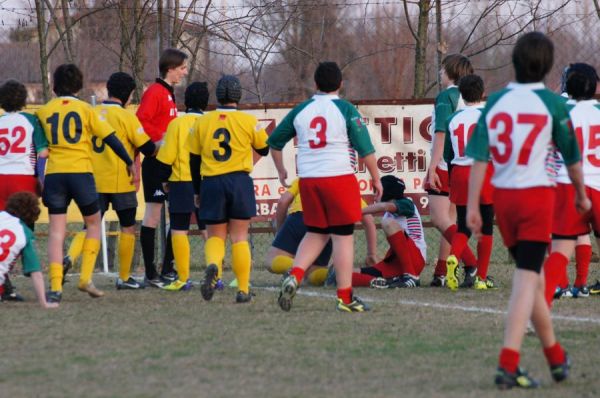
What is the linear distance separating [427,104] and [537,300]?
24.6 ft

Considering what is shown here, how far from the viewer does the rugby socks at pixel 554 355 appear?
18.0 ft

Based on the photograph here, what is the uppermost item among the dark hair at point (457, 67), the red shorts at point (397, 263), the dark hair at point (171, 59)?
the dark hair at point (171, 59)

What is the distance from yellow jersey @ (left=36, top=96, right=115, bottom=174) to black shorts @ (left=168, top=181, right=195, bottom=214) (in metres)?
1.41

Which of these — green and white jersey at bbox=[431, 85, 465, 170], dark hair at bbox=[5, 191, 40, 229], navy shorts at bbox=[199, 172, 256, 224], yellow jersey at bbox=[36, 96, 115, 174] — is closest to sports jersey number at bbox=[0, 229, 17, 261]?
dark hair at bbox=[5, 191, 40, 229]

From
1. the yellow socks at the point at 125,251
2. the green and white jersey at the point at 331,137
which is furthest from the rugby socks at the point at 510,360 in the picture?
the yellow socks at the point at 125,251

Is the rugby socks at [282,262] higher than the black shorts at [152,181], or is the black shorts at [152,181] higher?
the black shorts at [152,181]

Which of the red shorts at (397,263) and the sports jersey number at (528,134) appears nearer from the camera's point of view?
the sports jersey number at (528,134)

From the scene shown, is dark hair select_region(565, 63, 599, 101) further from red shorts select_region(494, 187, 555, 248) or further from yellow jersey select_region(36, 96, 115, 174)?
yellow jersey select_region(36, 96, 115, 174)

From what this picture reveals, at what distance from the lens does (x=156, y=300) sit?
371 inches

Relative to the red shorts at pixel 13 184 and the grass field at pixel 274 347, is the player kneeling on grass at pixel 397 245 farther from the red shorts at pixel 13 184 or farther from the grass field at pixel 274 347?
the red shorts at pixel 13 184

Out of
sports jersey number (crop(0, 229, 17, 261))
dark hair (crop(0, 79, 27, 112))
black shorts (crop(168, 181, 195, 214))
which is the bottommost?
sports jersey number (crop(0, 229, 17, 261))

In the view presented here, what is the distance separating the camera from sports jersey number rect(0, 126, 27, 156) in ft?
31.0

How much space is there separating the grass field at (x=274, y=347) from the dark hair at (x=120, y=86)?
1867 millimetres

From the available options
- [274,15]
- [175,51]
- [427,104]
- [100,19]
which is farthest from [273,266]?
[100,19]
